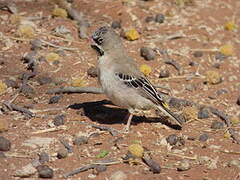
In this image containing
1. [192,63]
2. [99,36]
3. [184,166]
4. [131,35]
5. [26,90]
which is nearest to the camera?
[184,166]

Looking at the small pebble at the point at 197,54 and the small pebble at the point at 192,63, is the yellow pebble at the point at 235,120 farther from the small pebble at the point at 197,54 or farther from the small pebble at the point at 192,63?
the small pebble at the point at 197,54

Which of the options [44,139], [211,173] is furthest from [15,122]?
[211,173]

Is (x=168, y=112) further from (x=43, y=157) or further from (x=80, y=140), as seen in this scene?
(x=43, y=157)

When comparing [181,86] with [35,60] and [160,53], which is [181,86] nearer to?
[160,53]

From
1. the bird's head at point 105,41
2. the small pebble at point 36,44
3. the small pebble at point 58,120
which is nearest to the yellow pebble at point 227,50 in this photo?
the bird's head at point 105,41

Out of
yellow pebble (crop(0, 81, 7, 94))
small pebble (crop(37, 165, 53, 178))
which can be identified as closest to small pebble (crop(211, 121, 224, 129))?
small pebble (crop(37, 165, 53, 178))

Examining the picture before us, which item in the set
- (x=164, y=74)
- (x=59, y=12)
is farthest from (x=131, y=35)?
(x=59, y=12)
